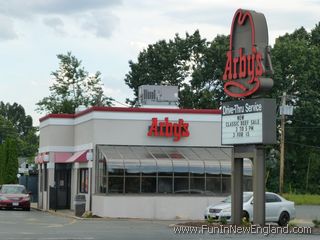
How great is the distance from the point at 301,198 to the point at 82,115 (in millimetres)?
30207

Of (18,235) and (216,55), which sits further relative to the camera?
(216,55)

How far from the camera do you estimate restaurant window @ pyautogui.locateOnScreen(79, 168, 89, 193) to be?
3983 cm

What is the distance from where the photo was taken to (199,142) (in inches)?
1521

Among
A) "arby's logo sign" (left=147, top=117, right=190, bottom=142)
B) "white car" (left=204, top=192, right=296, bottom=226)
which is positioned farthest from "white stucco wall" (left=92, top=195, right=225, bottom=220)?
"white car" (left=204, top=192, right=296, bottom=226)

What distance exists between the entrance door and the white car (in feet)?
49.3

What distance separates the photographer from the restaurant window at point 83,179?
39831 millimetres

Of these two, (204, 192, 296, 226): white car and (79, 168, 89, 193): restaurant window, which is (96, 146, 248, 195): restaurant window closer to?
(79, 168, 89, 193): restaurant window

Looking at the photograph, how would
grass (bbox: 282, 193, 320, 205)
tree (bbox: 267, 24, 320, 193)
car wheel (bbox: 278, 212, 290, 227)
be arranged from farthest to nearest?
tree (bbox: 267, 24, 320, 193), grass (bbox: 282, 193, 320, 205), car wheel (bbox: 278, 212, 290, 227)

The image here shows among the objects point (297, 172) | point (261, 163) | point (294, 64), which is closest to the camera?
point (261, 163)

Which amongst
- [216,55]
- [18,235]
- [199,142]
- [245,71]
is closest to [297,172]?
[216,55]

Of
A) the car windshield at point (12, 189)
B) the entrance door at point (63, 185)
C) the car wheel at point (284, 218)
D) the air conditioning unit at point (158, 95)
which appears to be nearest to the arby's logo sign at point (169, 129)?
the air conditioning unit at point (158, 95)

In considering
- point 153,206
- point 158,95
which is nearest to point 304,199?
point 158,95

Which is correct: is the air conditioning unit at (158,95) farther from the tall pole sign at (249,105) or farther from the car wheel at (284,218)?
the tall pole sign at (249,105)

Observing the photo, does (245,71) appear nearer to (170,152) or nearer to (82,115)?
(170,152)
